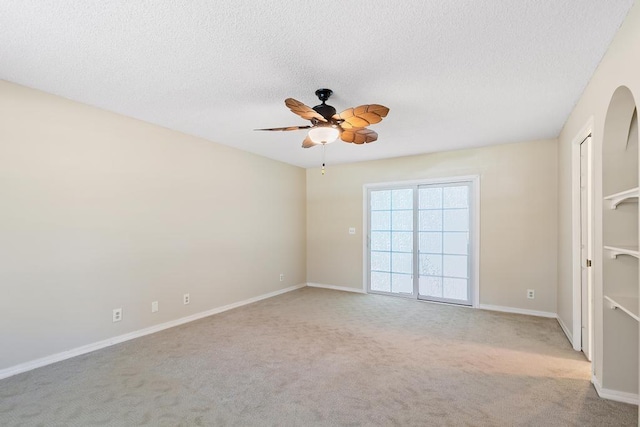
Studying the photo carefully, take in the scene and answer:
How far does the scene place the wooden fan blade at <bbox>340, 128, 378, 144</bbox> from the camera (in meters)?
2.93

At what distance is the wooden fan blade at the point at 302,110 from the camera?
2360mm

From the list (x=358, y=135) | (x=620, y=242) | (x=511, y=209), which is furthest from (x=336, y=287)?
(x=620, y=242)

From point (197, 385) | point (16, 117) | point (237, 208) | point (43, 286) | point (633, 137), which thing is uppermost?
point (16, 117)

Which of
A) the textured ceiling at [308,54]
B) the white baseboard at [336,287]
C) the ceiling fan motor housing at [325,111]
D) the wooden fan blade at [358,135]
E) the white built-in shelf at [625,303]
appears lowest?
the white baseboard at [336,287]

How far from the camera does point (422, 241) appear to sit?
5.34 meters

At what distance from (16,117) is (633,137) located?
190 inches

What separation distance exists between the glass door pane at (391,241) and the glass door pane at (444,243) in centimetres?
21

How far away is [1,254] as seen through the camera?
2637mm

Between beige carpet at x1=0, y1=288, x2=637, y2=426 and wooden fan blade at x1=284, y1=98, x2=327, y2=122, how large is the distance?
219cm

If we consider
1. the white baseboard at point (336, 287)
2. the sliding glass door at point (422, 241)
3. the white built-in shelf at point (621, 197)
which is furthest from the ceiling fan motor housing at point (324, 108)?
the white baseboard at point (336, 287)

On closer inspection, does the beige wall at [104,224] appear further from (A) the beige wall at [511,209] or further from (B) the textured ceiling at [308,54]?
(A) the beige wall at [511,209]

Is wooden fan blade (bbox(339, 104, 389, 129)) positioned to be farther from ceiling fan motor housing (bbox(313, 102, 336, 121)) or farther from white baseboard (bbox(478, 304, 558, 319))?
white baseboard (bbox(478, 304, 558, 319))

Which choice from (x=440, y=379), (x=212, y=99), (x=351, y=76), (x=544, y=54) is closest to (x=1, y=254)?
(x=212, y=99)

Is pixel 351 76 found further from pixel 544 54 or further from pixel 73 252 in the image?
pixel 73 252
